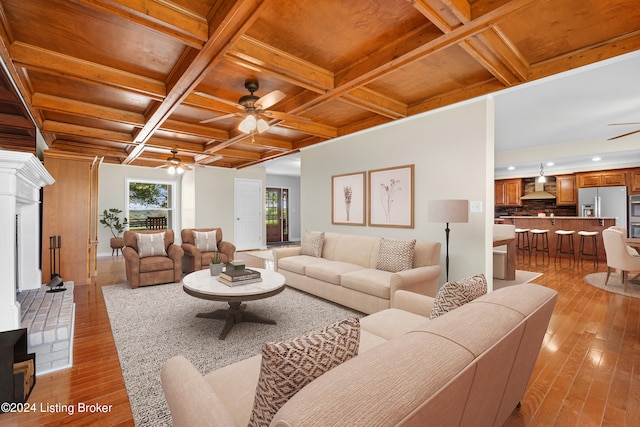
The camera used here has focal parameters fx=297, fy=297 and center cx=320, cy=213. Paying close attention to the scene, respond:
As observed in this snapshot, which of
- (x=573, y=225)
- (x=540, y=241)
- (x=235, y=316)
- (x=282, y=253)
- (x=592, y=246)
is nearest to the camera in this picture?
(x=235, y=316)

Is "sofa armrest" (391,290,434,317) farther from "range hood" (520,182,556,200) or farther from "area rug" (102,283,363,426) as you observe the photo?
"range hood" (520,182,556,200)

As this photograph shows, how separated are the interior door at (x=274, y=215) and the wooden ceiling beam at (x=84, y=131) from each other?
5941 millimetres

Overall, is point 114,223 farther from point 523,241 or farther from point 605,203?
point 605,203

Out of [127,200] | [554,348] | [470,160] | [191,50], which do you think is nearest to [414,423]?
[554,348]

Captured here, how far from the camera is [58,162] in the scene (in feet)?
15.5

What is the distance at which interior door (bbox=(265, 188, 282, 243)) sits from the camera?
11144 mm

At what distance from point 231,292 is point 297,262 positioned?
174 cm

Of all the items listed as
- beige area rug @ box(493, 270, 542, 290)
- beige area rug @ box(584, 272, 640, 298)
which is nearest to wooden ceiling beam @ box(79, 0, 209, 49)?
beige area rug @ box(493, 270, 542, 290)

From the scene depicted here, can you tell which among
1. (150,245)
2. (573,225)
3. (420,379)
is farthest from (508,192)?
(420,379)

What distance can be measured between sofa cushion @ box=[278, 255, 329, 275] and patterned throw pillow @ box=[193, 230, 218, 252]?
1.69 m

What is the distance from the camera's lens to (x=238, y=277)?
3.15 m

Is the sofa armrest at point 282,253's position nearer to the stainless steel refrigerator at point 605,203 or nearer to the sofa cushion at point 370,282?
the sofa cushion at point 370,282

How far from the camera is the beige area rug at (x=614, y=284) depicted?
4.34 metres

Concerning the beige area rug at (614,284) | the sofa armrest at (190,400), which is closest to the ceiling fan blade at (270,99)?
the sofa armrest at (190,400)
